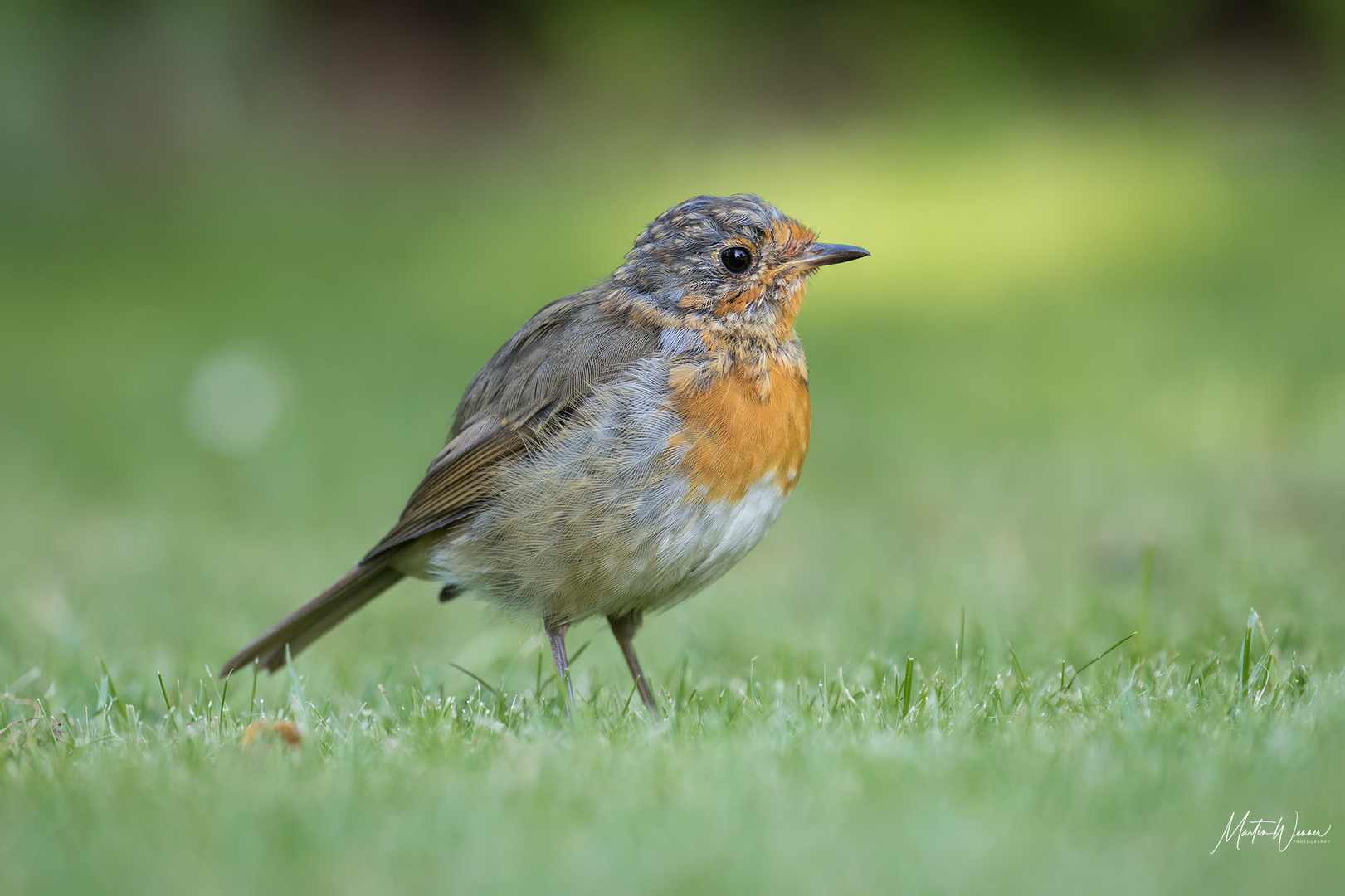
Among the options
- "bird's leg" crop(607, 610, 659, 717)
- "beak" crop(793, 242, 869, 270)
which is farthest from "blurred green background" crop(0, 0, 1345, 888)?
"beak" crop(793, 242, 869, 270)

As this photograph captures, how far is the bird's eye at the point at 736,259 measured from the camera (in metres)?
4.25

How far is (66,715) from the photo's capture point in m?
3.64

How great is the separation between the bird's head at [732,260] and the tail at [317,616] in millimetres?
1235

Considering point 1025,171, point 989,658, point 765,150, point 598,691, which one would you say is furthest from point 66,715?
point 765,150

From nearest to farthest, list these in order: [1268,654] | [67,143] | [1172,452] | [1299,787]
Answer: [1299,787] < [1268,654] < [1172,452] < [67,143]

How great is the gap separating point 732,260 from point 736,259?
0.01 meters

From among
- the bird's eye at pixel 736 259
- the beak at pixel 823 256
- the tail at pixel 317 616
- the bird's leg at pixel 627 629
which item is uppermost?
the bird's eye at pixel 736 259

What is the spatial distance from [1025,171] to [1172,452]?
749 cm

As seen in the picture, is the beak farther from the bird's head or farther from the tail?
the tail

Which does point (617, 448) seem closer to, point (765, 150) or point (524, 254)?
point (524, 254)

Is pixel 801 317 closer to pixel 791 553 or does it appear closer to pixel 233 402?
pixel 233 402

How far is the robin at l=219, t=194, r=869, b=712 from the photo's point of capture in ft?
12.6

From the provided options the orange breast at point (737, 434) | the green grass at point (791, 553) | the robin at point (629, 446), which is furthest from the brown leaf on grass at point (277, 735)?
the orange breast at point (737, 434)

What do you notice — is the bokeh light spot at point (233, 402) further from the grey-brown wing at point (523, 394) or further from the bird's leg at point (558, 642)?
the bird's leg at point (558, 642)
